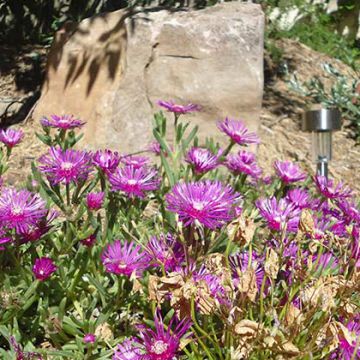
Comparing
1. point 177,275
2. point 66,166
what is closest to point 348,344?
point 177,275

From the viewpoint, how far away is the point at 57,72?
4.48 m

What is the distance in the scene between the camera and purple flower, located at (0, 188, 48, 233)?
1568mm

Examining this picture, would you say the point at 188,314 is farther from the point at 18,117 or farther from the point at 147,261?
the point at 18,117

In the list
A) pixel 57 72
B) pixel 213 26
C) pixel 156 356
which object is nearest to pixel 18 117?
pixel 57 72

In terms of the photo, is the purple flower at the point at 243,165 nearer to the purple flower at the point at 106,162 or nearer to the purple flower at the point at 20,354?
the purple flower at the point at 106,162

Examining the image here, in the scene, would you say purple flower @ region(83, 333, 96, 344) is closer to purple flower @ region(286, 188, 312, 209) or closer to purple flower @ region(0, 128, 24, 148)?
purple flower @ region(286, 188, 312, 209)

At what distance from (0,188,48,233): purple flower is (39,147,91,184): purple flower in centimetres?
8

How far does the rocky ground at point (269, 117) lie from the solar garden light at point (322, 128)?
2.47 ft

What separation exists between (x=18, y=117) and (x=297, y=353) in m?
3.85

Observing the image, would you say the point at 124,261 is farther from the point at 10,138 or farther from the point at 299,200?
the point at 10,138

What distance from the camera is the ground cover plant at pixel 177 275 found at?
4.49ft

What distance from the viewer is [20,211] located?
160 cm

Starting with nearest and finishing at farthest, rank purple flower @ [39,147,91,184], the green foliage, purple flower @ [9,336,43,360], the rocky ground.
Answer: purple flower @ [9,336,43,360], purple flower @ [39,147,91,184], the rocky ground, the green foliage

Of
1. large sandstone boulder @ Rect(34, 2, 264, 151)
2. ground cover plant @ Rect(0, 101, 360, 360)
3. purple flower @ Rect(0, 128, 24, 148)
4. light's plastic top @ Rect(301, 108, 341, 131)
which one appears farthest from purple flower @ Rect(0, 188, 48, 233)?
large sandstone boulder @ Rect(34, 2, 264, 151)
